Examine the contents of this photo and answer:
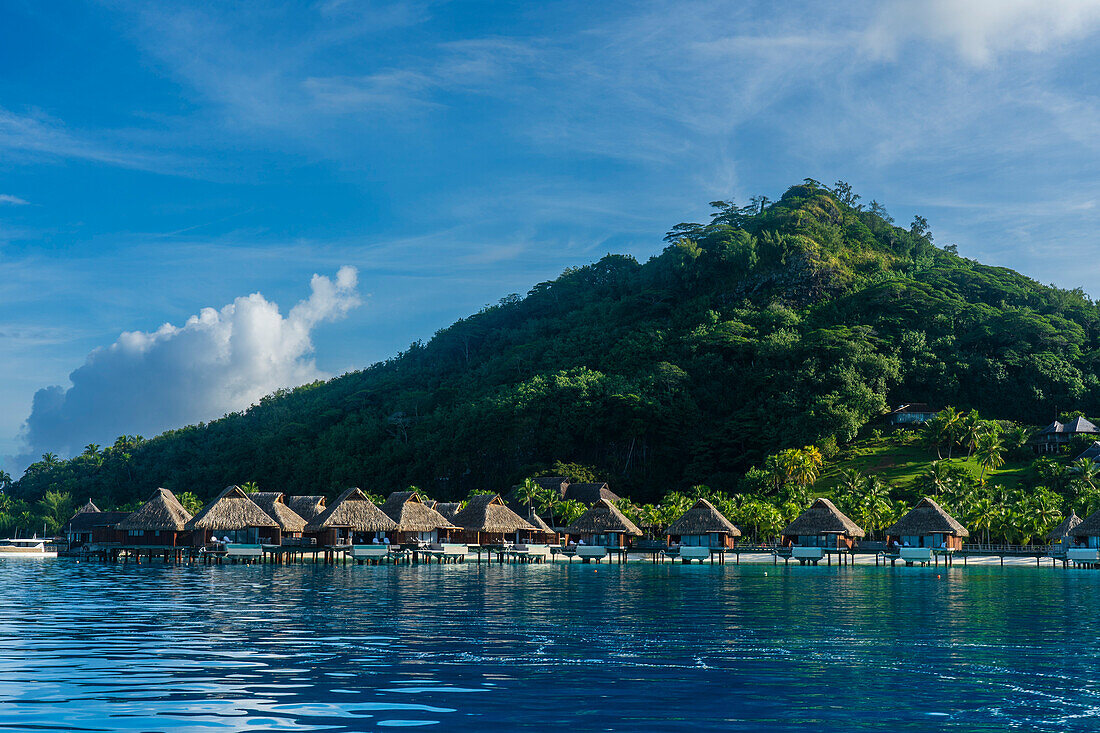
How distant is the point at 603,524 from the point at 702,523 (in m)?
8.66

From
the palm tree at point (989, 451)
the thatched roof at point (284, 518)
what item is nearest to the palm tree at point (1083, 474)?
the palm tree at point (989, 451)

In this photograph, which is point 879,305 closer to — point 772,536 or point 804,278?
point 804,278

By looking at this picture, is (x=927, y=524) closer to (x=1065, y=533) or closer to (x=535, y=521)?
(x=1065, y=533)

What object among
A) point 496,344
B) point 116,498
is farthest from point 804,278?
point 116,498

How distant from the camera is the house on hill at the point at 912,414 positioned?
107m

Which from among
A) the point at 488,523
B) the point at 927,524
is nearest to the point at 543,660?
the point at 488,523

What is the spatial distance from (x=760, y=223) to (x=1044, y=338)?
48.7 metres

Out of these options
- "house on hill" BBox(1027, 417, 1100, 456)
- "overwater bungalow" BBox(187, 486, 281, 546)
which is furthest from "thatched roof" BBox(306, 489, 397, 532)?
"house on hill" BBox(1027, 417, 1100, 456)

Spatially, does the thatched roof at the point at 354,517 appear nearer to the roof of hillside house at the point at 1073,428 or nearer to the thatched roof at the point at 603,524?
the thatched roof at the point at 603,524

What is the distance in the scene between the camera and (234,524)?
202ft

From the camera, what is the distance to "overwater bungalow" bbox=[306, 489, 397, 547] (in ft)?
206

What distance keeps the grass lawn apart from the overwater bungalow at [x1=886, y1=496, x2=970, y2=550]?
2346 cm

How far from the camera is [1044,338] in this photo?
371ft

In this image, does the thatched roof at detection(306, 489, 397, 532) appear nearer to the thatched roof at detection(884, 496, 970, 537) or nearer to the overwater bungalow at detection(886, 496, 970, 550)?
the thatched roof at detection(884, 496, 970, 537)
